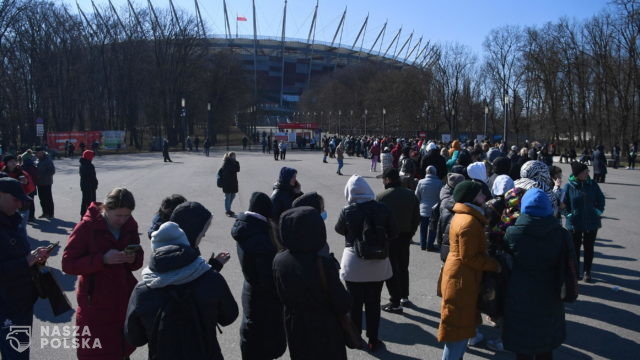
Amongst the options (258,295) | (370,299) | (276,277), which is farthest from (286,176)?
(276,277)

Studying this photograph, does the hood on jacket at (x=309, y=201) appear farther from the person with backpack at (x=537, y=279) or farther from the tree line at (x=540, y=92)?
the tree line at (x=540, y=92)

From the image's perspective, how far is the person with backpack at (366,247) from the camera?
4.65 m

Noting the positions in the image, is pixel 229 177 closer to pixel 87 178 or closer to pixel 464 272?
pixel 87 178

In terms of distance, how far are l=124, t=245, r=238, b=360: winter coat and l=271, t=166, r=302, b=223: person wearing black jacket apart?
2.91 metres

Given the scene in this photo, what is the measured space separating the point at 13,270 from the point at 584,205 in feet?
22.7

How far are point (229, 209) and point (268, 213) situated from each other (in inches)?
353

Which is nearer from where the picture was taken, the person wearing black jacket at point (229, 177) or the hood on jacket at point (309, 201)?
the hood on jacket at point (309, 201)

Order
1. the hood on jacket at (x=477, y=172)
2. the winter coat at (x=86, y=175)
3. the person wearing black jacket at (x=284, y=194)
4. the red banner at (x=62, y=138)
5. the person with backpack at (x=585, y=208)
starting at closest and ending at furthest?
the person wearing black jacket at (x=284, y=194), the person with backpack at (x=585, y=208), the hood on jacket at (x=477, y=172), the winter coat at (x=86, y=175), the red banner at (x=62, y=138)

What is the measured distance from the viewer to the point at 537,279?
376cm

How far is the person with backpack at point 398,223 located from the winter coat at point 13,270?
12.3 ft

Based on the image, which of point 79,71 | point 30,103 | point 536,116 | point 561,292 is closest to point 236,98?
point 79,71

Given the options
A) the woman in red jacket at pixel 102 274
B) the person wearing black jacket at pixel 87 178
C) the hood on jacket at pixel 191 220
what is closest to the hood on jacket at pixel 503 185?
the hood on jacket at pixel 191 220

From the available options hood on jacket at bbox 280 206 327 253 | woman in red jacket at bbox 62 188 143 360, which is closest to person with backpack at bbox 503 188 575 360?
hood on jacket at bbox 280 206 327 253

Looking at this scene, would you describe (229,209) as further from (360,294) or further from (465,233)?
(465,233)
